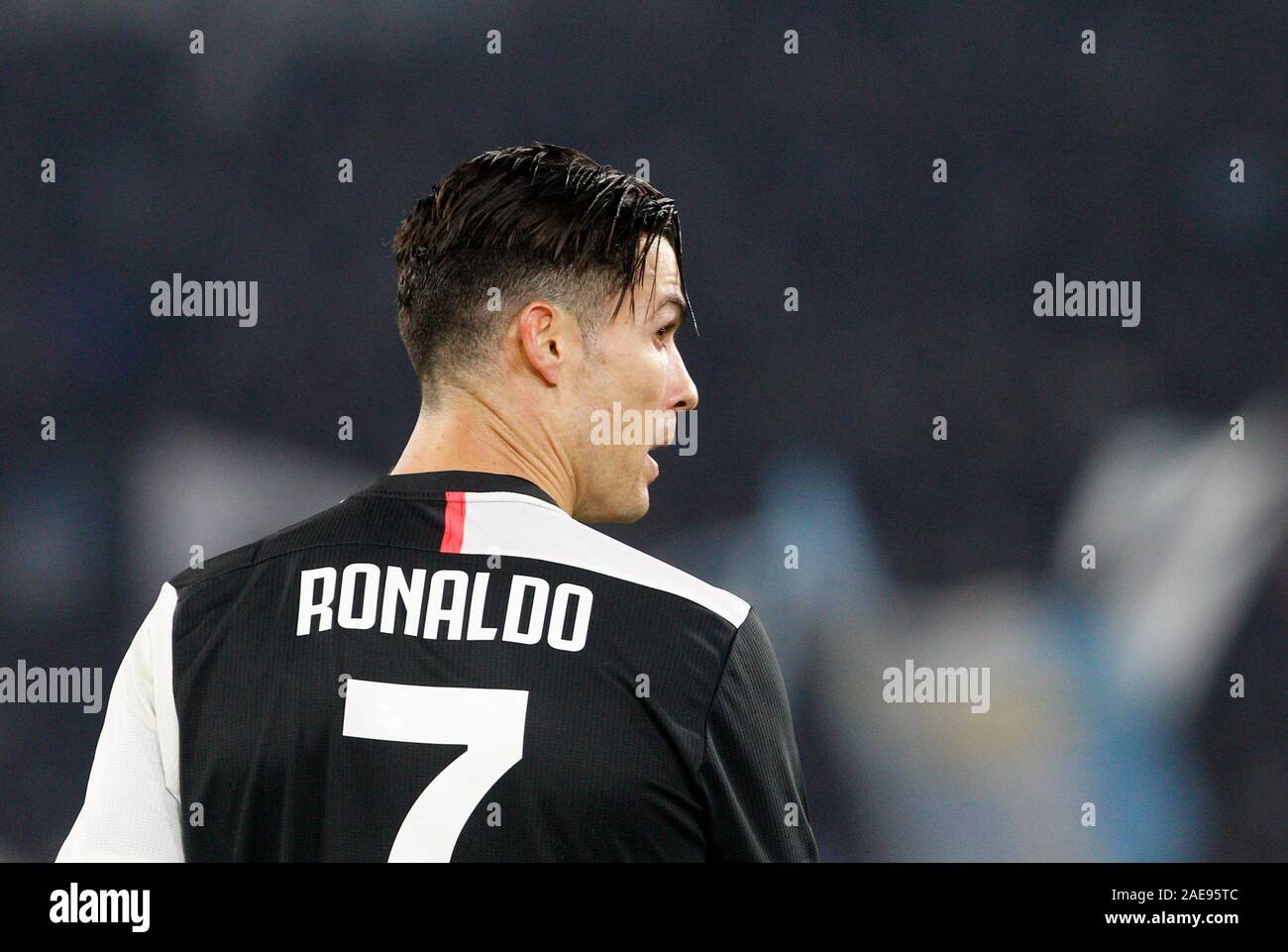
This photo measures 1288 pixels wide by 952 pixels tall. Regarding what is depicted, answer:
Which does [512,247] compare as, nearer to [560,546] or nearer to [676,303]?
[676,303]

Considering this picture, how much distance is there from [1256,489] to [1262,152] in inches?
35.1

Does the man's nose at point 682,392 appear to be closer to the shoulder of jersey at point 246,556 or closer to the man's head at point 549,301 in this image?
the man's head at point 549,301

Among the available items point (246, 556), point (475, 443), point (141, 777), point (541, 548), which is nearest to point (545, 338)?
point (475, 443)

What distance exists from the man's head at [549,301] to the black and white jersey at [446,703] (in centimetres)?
→ 16

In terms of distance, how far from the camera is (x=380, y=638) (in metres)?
1.10

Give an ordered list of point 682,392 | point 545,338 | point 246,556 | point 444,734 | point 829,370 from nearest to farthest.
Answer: point 444,734, point 246,556, point 545,338, point 682,392, point 829,370

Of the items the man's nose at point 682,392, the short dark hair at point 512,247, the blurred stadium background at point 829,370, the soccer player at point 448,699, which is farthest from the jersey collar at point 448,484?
the blurred stadium background at point 829,370

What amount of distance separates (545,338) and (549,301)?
4 cm

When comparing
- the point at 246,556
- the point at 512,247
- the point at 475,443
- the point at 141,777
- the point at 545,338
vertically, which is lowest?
the point at 141,777

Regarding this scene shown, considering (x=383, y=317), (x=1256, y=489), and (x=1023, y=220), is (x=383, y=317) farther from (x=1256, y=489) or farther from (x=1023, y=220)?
(x=1256, y=489)

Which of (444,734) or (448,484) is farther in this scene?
(448,484)

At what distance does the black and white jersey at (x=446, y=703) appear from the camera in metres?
1.06

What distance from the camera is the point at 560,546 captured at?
3.74 ft

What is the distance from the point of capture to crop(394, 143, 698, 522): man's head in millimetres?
1290
